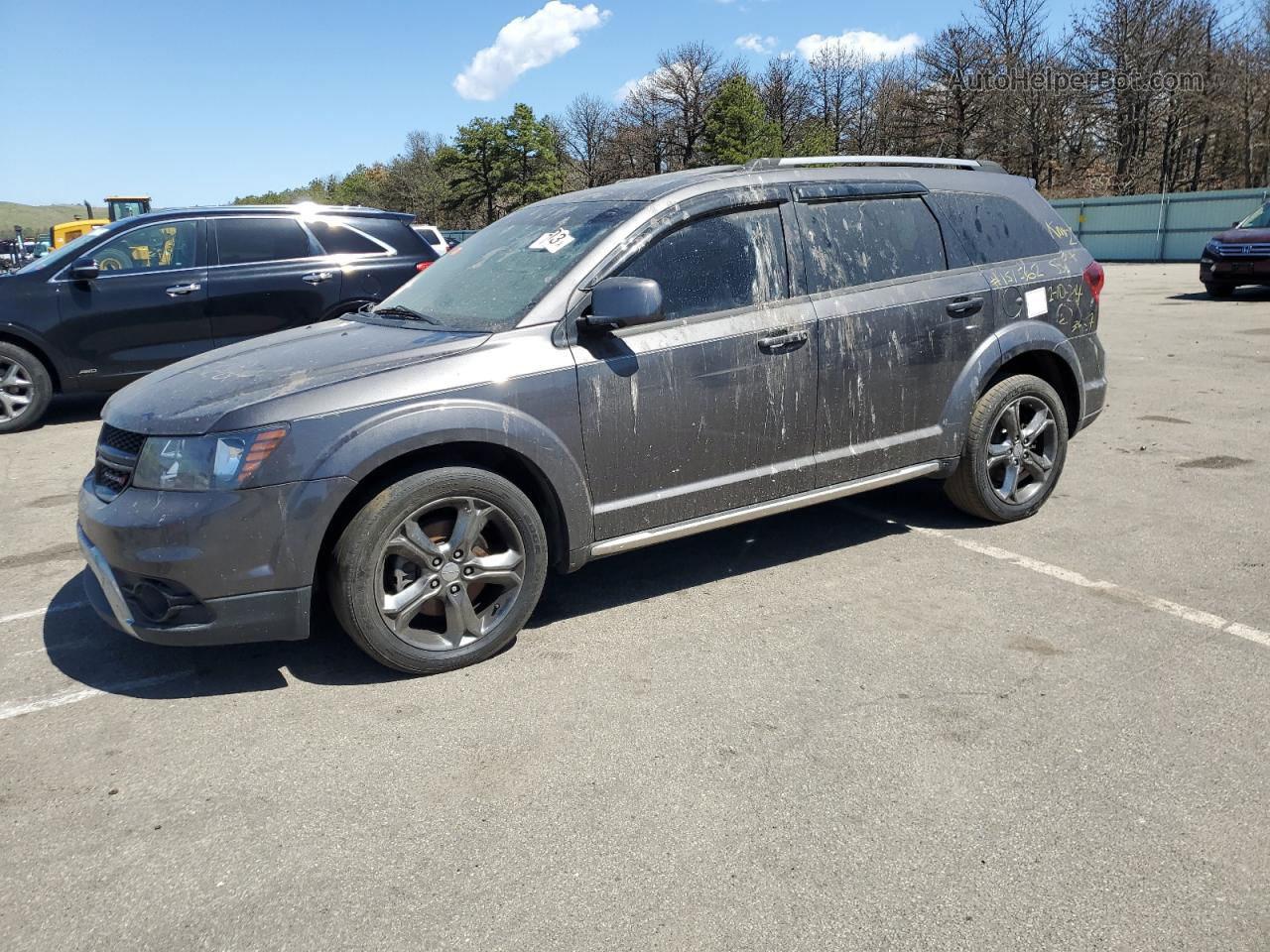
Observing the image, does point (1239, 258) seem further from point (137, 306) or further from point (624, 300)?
point (137, 306)

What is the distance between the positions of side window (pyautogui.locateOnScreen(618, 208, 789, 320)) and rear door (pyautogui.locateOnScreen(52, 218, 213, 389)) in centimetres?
604

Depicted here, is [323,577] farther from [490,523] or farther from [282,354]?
[282,354]

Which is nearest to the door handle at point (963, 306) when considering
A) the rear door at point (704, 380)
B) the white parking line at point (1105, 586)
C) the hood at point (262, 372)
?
the rear door at point (704, 380)

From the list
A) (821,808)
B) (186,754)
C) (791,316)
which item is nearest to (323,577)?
(186,754)

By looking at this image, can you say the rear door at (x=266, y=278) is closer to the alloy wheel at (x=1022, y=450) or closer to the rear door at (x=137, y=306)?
the rear door at (x=137, y=306)

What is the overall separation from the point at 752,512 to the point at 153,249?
22.5 ft

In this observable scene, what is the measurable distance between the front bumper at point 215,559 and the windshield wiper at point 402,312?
1.11 meters

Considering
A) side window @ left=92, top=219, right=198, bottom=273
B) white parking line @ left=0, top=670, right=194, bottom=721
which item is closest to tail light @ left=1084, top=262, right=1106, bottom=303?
white parking line @ left=0, top=670, right=194, bottom=721

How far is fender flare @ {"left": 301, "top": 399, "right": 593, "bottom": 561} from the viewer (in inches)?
131

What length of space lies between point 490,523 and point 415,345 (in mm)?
759

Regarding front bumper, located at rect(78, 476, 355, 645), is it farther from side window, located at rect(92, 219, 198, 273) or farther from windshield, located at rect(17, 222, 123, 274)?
windshield, located at rect(17, 222, 123, 274)

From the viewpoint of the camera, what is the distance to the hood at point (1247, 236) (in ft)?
53.4

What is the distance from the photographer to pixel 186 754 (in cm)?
310

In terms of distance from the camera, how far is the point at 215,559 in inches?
128
